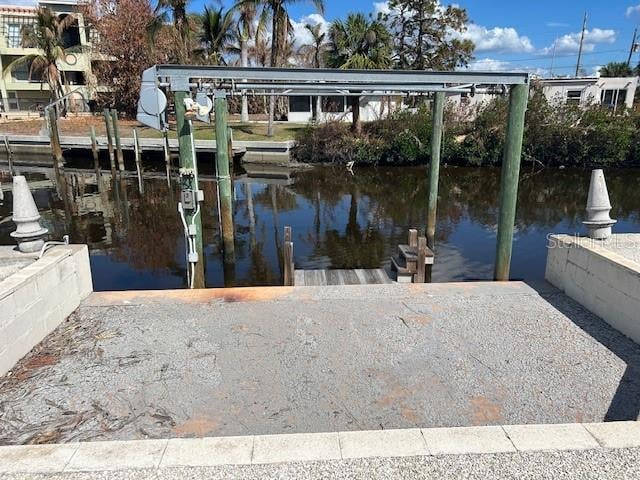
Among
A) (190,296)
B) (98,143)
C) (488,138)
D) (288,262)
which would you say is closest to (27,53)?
(98,143)

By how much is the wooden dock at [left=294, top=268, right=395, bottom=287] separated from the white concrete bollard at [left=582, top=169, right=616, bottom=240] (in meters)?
3.33

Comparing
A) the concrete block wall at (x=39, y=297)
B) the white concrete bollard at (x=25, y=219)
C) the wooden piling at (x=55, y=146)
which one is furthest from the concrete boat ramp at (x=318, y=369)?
the wooden piling at (x=55, y=146)

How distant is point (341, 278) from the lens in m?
8.21

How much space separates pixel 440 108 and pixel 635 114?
20.3 m

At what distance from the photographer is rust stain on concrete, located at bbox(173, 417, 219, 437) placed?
320 centimetres

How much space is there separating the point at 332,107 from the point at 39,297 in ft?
108

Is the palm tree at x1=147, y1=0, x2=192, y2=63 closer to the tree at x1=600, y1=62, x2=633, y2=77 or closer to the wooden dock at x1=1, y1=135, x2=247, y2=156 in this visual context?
the wooden dock at x1=1, y1=135, x2=247, y2=156

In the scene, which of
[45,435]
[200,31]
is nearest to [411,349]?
[45,435]

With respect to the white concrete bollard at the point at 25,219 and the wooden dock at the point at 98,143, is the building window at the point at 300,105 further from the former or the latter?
the white concrete bollard at the point at 25,219

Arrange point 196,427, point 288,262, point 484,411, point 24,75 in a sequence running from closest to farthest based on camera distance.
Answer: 1. point 196,427
2. point 484,411
3. point 288,262
4. point 24,75

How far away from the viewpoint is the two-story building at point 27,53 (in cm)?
3875

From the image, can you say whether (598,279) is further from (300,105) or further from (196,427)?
(300,105)

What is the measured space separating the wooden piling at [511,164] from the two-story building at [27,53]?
3880cm

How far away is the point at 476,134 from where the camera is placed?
25.0 meters
